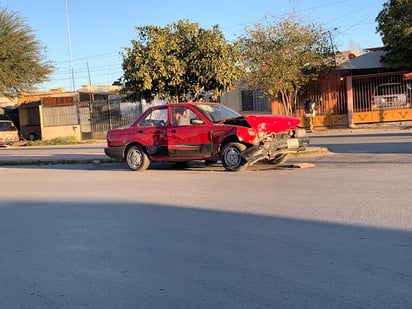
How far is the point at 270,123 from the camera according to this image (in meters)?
12.1

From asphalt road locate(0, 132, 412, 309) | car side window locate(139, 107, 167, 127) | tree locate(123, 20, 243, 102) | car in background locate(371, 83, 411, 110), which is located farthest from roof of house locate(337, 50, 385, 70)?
asphalt road locate(0, 132, 412, 309)

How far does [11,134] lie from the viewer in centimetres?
3659

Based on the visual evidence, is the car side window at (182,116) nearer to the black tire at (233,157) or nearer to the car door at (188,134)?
the car door at (188,134)

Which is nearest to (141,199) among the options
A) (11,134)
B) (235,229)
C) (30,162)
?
(235,229)

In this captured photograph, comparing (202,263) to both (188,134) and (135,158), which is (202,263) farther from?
(135,158)

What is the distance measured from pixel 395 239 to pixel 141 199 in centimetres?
492

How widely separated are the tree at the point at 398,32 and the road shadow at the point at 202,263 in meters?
20.4

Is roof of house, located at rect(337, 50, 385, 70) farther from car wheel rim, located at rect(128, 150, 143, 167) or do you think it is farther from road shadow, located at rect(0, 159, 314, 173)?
car wheel rim, located at rect(128, 150, 143, 167)

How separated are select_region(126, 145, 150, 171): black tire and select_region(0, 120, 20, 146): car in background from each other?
24497 mm

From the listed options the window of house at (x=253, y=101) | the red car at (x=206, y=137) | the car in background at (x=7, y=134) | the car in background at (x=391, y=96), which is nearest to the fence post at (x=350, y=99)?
the car in background at (x=391, y=96)

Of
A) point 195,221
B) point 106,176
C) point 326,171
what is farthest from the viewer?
point 106,176

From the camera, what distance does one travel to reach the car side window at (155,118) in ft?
44.8

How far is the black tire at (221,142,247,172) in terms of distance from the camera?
39.8ft

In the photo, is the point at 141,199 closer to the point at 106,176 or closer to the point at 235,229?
the point at 235,229
